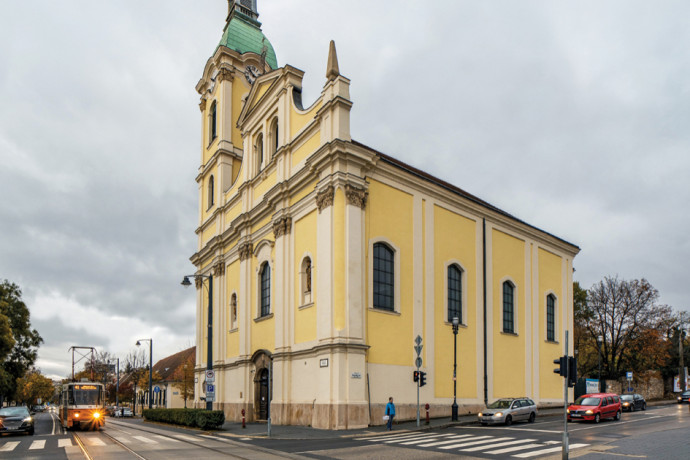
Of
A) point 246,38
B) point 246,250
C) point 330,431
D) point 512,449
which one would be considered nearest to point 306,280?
point 330,431

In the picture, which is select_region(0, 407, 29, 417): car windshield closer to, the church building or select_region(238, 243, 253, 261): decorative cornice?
the church building

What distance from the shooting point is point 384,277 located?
26.5 m

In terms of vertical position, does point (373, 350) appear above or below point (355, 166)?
below

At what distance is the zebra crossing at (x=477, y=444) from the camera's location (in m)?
15.7

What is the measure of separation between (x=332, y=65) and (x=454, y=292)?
13.2 m

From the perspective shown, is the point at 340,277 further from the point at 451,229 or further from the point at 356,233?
the point at 451,229

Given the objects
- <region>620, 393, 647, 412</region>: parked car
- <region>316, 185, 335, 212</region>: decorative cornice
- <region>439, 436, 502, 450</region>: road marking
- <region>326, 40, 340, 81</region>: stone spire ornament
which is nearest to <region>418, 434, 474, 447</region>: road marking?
<region>439, 436, 502, 450</region>: road marking

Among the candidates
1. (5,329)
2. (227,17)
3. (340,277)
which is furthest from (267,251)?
(227,17)

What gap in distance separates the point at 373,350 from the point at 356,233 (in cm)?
513

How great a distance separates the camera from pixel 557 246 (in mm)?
40031

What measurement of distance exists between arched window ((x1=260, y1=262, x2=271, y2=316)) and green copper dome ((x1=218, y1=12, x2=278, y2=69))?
1812 centimetres

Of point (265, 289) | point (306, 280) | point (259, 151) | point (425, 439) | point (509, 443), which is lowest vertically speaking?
point (425, 439)

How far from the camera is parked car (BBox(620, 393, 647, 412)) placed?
108 feet

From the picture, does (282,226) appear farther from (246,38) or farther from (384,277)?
(246,38)
